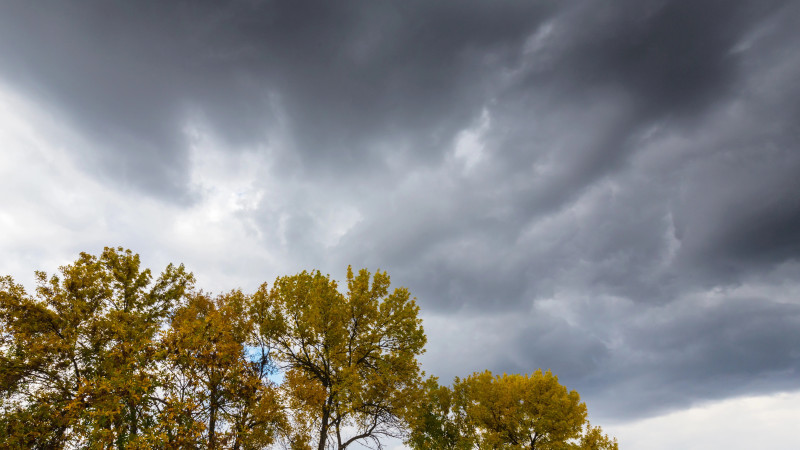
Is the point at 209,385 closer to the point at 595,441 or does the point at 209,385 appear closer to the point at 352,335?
the point at 352,335

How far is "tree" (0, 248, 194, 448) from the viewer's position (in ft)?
51.0

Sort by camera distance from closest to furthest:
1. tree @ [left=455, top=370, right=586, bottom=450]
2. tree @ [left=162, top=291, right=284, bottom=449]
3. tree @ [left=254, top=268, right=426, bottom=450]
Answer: tree @ [left=162, top=291, right=284, bottom=449], tree @ [left=254, top=268, right=426, bottom=450], tree @ [left=455, top=370, right=586, bottom=450]

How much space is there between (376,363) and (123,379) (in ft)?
50.9

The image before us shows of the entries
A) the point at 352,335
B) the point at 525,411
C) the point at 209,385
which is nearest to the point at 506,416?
the point at 525,411

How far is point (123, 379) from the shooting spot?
13.2 m

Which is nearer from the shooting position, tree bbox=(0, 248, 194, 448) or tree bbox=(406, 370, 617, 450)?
tree bbox=(0, 248, 194, 448)

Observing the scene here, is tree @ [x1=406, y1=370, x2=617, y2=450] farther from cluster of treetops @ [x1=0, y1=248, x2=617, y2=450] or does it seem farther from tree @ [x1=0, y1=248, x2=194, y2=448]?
tree @ [x1=0, y1=248, x2=194, y2=448]

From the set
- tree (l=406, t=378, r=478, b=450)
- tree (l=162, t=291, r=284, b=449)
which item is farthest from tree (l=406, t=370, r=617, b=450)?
tree (l=162, t=291, r=284, b=449)

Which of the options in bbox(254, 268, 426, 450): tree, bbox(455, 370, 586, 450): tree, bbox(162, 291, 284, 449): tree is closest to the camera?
bbox(162, 291, 284, 449): tree

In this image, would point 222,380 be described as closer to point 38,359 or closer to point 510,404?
point 38,359

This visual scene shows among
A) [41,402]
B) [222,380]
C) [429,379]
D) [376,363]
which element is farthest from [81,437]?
[429,379]

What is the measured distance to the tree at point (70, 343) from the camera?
1553 centimetres

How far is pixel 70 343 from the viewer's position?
20.0m

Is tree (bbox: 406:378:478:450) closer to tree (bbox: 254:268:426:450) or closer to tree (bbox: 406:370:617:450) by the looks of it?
tree (bbox: 406:370:617:450)
